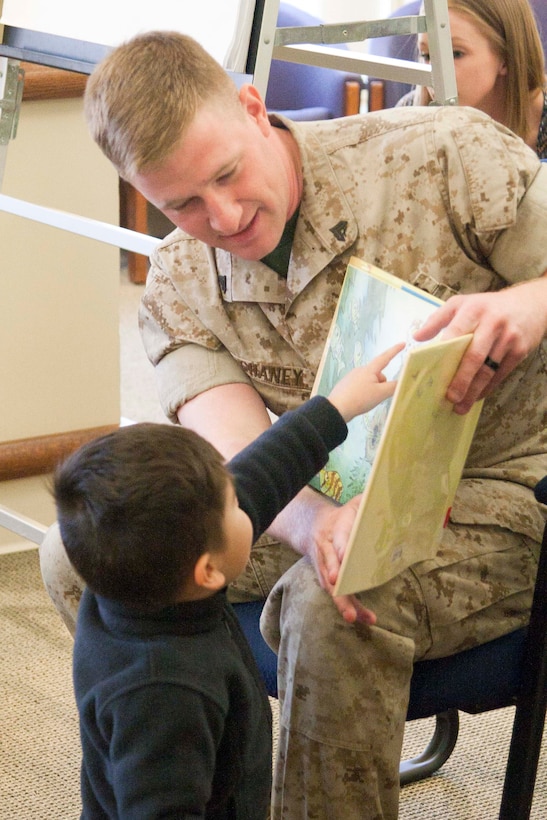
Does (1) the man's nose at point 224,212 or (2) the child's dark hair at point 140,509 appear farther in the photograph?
(1) the man's nose at point 224,212

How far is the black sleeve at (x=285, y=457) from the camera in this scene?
107 centimetres

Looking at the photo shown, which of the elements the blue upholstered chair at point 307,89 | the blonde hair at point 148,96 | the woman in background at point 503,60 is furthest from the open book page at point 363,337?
the blue upholstered chair at point 307,89

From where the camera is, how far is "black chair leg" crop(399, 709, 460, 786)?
1.65 meters

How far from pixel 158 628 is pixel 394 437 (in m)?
0.28

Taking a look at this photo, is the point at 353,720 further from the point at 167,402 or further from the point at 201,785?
the point at 167,402

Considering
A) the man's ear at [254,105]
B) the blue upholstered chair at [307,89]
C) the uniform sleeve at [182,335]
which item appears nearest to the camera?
the man's ear at [254,105]

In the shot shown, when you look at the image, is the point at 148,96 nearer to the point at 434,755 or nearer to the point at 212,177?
the point at 212,177

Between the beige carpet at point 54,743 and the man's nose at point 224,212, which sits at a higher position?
the man's nose at point 224,212

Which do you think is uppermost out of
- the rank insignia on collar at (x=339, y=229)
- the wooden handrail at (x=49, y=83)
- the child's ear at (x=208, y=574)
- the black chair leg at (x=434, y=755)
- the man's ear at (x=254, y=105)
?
the man's ear at (x=254, y=105)

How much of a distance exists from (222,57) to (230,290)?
1.52 ft

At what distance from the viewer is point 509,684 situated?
45.8 inches

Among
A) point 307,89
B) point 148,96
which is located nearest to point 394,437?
point 148,96

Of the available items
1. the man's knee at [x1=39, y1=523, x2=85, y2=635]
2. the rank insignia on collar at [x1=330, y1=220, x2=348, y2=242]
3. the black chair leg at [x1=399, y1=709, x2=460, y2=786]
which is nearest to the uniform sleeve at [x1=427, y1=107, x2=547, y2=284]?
the rank insignia on collar at [x1=330, y1=220, x2=348, y2=242]

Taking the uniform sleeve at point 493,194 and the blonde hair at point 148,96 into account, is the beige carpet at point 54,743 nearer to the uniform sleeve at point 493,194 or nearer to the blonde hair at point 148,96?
the uniform sleeve at point 493,194
